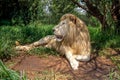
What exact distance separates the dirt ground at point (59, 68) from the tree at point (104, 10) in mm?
1867

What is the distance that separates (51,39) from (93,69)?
1.60 metres

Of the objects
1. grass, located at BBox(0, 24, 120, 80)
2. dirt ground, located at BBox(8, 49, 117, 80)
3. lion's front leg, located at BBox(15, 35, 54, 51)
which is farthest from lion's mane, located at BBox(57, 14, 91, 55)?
lion's front leg, located at BBox(15, 35, 54, 51)

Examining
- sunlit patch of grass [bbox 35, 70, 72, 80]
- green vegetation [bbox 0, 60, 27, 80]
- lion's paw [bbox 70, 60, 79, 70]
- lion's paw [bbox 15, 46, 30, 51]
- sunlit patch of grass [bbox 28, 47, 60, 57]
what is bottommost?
sunlit patch of grass [bbox 35, 70, 72, 80]

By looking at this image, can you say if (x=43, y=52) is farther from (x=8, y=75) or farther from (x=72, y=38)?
(x=8, y=75)

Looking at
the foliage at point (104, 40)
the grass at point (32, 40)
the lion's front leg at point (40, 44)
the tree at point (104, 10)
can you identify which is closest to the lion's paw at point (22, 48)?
the lion's front leg at point (40, 44)

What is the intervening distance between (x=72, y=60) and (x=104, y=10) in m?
2.62

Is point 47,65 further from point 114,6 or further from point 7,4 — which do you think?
point 7,4

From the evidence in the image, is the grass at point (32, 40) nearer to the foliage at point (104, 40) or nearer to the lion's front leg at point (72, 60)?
the foliage at point (104, 40)

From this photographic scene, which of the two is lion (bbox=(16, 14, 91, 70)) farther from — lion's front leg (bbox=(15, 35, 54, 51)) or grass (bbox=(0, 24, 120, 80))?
lion's front leg (bbox=(15, 35, 54, 51))

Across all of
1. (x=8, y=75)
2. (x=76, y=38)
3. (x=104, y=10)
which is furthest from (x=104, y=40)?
(x=8, y=75)

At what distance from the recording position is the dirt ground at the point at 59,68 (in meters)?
6.11

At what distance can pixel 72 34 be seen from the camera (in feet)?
23.4

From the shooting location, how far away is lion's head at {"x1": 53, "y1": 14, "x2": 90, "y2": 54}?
279 inches

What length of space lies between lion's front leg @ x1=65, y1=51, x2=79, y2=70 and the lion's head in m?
0.18
